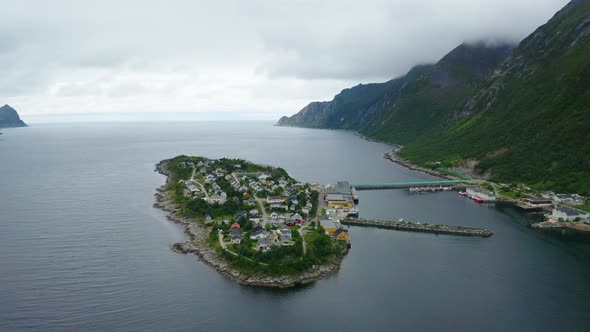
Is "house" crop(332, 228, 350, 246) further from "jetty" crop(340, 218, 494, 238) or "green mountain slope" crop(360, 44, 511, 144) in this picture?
"green mountain slope" crop(360, 44, 511, 144)

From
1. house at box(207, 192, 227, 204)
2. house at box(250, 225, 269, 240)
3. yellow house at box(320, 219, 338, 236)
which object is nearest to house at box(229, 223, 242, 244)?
house at box(250, 225, 269, 240)

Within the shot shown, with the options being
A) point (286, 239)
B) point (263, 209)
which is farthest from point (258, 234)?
point (263, 209)

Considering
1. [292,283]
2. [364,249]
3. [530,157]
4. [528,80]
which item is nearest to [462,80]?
[528,80]

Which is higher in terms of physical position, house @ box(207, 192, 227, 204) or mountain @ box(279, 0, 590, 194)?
mountain @ box(279, 0, 590, 194)

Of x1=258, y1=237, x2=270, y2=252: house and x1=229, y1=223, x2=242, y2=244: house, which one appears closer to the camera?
x1=258, y1=237, x2=270, y2=252: house

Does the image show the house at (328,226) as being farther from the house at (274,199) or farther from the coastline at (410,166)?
the coastline at (410,166)

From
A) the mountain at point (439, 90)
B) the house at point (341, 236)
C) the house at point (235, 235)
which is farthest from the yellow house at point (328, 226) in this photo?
the mountain at point (439, 90)
